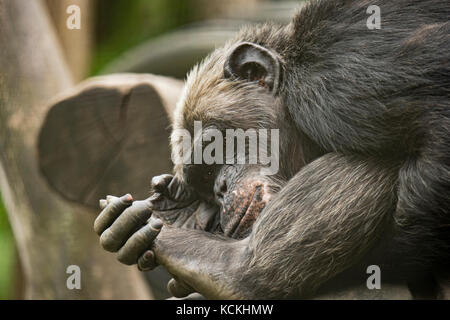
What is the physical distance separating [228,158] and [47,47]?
62.1 inches

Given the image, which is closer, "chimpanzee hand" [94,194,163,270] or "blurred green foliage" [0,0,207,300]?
"chimpanzee hand" [94,194,163,270]

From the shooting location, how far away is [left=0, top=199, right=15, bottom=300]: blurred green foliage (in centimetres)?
529

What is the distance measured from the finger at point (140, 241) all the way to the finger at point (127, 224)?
0.07 ft

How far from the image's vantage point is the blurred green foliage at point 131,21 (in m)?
6.93

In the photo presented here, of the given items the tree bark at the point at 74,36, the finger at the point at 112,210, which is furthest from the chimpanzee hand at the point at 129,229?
the tree bark at the point at 74,36

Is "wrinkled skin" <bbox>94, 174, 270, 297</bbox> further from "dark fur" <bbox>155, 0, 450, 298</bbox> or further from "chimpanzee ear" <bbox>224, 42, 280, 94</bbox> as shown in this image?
"chimpanzee ear" <bbox>224, 42, 280, 94</bbox>

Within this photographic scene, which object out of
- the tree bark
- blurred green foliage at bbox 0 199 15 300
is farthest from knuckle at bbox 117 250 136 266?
blurred green foliage at bbox 0 199 15 300

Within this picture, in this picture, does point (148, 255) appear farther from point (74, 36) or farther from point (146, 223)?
point (74, 36)

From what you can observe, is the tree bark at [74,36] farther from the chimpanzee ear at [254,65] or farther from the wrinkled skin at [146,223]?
the wrinkled skin at [146,223]

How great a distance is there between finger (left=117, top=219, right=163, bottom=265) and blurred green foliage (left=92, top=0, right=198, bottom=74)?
4.81 m

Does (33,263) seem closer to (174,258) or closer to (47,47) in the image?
(47,47)

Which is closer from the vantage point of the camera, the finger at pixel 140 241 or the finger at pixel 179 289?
the finger at pixel 140 241

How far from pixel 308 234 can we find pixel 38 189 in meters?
1.95

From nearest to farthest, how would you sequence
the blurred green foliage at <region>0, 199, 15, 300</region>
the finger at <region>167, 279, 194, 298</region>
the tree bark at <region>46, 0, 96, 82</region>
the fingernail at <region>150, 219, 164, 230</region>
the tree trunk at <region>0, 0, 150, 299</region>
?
the fingernail at <region>150, 219, 164, 230</region> < the finger at <region>167, 279, 194, 298</region> < the tree trunk at <region>0, 0, 150, 299</region> < the tree bark at <region>46, 0, 96, 82</region> < the blurred green foliage at <region>0, 199, 15, 300</region>
